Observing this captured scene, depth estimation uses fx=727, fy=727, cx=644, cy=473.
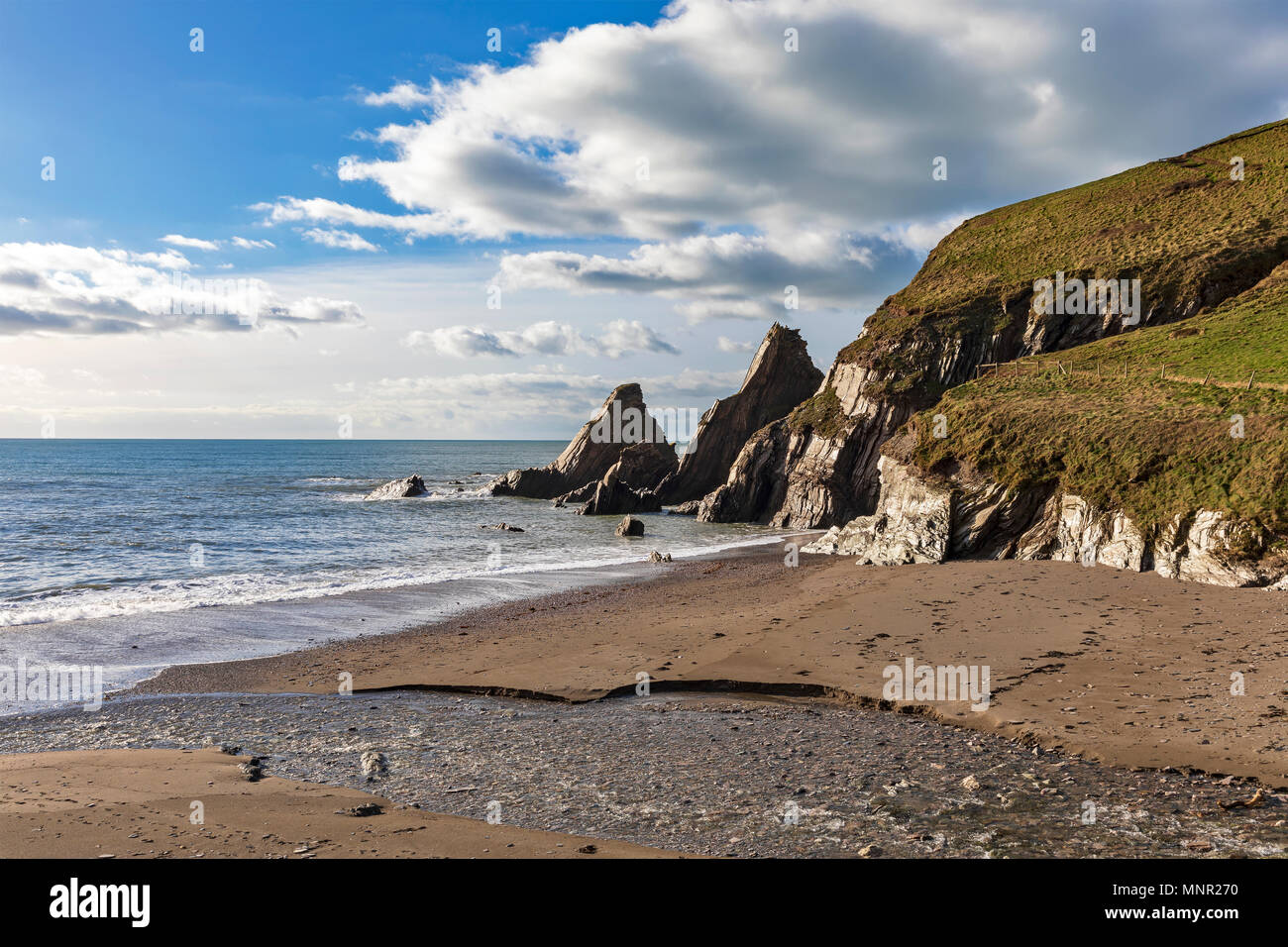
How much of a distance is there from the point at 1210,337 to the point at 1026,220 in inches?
1234

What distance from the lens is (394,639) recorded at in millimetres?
20047

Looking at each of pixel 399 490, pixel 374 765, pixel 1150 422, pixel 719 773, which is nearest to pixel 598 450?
pixel 399 490

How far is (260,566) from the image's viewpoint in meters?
32.5

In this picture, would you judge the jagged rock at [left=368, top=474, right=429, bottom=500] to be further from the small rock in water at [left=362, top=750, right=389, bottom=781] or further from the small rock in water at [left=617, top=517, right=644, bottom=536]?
the small rock in water at [left=362, top=750, right=389, bottom=781]

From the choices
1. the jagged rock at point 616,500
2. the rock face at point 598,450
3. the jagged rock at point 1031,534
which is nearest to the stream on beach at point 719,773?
the jagged rock at point 1031,534

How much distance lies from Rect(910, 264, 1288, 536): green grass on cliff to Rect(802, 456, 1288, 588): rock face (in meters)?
0.55

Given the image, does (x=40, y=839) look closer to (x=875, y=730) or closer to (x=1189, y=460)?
(x=875, y=730)

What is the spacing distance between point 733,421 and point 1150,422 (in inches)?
1716

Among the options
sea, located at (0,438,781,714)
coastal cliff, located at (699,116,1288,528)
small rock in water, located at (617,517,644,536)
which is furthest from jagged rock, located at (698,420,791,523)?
small rock in water, located at (617,517,644,536)

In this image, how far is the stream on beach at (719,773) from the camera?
27.1ft

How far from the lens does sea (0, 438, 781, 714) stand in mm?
20266

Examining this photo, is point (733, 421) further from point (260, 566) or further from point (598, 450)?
point (260, 566)
